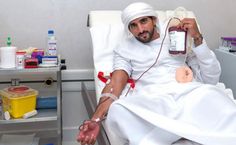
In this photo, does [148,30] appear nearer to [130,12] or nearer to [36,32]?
[130,12]

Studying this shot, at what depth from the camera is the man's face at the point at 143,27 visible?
164cm

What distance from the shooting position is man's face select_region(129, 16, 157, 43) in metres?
1.64

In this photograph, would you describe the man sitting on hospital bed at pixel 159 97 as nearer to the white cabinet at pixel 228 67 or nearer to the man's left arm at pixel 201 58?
the man's left arm at pixel 201 58

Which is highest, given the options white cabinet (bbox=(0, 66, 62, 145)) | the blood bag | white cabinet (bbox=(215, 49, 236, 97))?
the blood bag

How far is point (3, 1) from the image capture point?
6.91 ft

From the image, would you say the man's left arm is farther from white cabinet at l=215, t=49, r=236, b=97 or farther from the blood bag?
white cabinet at l=215, t=49, r=236, b=97

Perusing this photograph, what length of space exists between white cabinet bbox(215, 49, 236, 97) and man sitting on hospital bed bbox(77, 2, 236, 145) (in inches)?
16.5

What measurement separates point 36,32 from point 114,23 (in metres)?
→ 0.61

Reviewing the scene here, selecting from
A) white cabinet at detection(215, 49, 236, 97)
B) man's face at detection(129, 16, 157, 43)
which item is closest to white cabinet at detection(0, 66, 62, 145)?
man's face at detection(129, 16, 157, 43)

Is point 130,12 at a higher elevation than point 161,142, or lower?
higher

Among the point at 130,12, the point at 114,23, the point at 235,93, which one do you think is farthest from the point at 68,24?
the point at 235,93

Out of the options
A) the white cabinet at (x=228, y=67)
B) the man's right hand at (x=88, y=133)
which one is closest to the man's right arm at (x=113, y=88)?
the man's right hand at (x=88, y=133)

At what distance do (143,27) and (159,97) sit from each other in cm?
54

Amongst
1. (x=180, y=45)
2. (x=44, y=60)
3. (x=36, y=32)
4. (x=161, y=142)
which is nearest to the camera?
(x=161, y=142)
